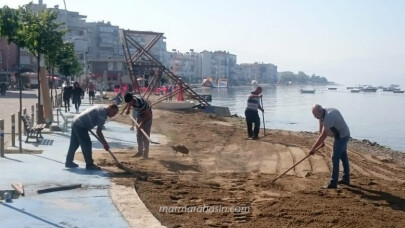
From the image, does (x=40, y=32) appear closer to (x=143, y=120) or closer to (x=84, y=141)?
(x=143, y=120)

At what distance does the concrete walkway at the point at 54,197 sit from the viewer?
6449mm

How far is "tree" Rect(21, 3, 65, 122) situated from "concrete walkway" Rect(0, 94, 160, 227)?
479 centimetres

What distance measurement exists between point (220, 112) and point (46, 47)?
1900 cm

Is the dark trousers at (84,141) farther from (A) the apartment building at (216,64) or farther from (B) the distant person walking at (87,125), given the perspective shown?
(A) the apartment building at (216,64)

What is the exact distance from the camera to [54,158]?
11.2 m

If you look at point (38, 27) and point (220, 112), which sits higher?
point (38, 27)

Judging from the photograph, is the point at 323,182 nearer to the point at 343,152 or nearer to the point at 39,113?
the point at 343,152

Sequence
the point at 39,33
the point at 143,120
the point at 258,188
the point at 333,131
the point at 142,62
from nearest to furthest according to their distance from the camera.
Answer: the point at 258,188
the point at 333,131
the point at 143,120
the point at 39,33
the point at 142,62

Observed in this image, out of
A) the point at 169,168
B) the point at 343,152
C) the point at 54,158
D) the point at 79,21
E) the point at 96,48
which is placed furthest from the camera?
the point at 96,48

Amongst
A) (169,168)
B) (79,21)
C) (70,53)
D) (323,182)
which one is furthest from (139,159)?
(79,21)

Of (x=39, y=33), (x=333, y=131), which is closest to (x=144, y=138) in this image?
(x=333, y=131)

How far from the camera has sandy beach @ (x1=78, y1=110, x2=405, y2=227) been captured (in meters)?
6.91

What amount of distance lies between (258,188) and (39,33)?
9.68 meters

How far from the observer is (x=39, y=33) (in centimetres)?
1570
